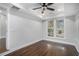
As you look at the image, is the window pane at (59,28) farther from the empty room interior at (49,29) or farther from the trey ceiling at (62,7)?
the trey ceiling at (62,7)

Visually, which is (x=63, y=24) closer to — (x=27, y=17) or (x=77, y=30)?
(x=77, y=30)

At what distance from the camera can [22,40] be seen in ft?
9.64

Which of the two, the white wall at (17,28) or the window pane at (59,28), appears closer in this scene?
the window pane at (59,28)

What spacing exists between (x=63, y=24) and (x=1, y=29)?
282 centimetres

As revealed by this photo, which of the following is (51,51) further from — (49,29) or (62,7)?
(62,7)

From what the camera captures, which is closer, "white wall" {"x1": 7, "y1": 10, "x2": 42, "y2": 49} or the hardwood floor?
the hardwood floor

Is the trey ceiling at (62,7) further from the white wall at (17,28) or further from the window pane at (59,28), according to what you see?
the white wall at (17,28)

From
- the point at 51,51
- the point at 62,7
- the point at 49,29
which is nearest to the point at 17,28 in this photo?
the point at 49,29

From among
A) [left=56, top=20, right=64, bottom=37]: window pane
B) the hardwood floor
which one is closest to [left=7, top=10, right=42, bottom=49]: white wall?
the hardwood floor

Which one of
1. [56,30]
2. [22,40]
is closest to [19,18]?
[22,40]

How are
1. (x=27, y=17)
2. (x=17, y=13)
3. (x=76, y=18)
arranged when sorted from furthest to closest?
(x=27, y=17), (x=17, y=13), (x=76, y=18)

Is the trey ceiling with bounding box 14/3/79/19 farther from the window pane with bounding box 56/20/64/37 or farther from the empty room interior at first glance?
the window pane with bounding box 56/20/64/37

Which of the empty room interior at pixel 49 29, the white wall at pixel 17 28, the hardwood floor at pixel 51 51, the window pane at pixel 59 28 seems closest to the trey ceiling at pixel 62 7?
the empty room interior at pixel 49 29

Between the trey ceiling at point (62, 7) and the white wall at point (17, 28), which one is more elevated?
the trey ceiling at point (62, 7)
